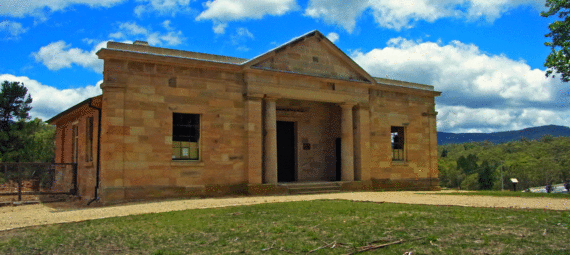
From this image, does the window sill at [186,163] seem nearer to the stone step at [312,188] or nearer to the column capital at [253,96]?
the column capital at [253,96]

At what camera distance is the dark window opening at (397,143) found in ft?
63.8

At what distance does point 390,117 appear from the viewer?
62.4ft

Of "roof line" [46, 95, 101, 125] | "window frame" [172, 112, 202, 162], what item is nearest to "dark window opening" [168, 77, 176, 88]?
"window frame" [172, 112, 202, 162]

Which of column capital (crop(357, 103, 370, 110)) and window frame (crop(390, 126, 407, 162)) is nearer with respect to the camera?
column capital (crop(357, 103, 370, 110))

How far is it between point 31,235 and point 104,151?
565 centimetres

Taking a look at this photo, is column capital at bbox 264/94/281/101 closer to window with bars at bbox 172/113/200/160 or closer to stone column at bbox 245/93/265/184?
stone column at bbox 245/93/265/184

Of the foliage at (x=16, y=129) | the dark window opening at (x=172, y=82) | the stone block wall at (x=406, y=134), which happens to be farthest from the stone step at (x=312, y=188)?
the foliage at (x=16, y=129)

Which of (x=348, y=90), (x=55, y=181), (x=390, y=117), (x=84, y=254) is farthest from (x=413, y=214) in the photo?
(x=55, y=181)

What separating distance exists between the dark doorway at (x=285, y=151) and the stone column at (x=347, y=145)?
2275mm

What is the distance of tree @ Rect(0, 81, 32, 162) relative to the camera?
2758 cm

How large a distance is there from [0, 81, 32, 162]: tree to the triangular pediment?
2008cm

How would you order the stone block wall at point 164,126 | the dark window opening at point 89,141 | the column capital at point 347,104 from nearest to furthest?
the stone block wall at point 164,126
the dark window opening at point 89,141
the column capital at point 347,104

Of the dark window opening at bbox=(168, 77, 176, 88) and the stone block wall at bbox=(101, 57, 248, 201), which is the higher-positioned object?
the dark window opening at bbox=(168, 77, 176, 88)

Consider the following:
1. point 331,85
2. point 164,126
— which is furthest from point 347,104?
point 164,126
